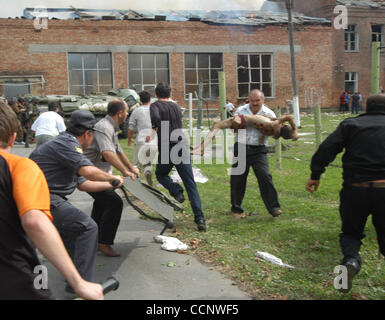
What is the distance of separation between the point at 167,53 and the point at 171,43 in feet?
2.24

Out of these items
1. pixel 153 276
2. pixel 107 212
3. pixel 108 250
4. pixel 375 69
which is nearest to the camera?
pixel 153 276

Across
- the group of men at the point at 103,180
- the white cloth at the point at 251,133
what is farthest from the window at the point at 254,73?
the white cloth at the point at 251,133

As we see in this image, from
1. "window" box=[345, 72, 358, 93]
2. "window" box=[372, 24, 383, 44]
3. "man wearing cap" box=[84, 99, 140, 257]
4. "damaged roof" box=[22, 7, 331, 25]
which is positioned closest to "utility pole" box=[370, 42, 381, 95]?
"man wearing cap" box=[84, 99, 140, 257]

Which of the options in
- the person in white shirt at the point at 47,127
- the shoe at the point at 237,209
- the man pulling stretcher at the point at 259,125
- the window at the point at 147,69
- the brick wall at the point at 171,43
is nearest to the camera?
the man pulling stretcher at the point at 259,125

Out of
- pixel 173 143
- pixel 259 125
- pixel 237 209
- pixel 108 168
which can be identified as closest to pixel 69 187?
pixel 108 168

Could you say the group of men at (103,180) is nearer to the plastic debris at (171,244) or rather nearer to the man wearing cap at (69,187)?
the man wearing cap at (69,187)

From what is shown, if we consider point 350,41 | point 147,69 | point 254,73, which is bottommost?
point 254,73

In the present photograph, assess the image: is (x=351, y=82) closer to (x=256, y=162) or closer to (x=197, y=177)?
(x=197, y=177)

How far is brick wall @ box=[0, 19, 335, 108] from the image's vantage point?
25562 mm

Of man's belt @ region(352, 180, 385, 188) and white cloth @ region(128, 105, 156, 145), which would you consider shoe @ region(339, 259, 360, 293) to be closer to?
man's belt @ region(352, 180, 385, 188)

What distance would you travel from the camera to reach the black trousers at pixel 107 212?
4.80 metres

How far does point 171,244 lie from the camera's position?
17.1 ft

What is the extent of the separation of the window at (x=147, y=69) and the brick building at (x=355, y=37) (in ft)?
47.7

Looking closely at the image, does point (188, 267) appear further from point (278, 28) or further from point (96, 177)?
point (278, 28)
